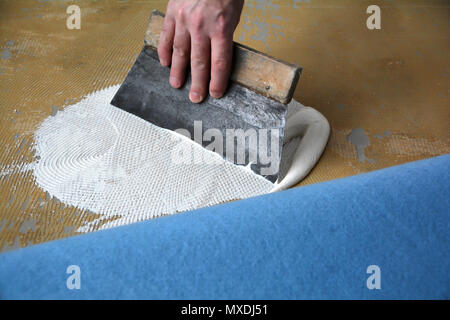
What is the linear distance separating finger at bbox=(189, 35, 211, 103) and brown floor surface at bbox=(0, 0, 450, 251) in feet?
1.20

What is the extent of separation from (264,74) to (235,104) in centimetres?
11

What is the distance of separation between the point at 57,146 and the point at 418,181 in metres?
0.91

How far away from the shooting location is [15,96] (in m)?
1.27

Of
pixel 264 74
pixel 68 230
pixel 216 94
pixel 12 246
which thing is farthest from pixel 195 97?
pixel 12 246

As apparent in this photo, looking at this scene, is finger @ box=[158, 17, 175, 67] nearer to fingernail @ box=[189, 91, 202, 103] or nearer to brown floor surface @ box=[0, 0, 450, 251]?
fingernail @ box=[189, 91, 202, 103]

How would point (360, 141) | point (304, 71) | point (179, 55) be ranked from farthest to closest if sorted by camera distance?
1. point (304, 71)
2. point (360, 141)
3. point (179, 55)

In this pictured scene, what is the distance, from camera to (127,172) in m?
1.04

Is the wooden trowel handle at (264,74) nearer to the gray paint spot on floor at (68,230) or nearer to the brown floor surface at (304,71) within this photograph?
the brown floor surface at (304,71)

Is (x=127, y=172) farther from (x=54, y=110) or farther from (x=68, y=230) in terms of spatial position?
(x=54, y=110)

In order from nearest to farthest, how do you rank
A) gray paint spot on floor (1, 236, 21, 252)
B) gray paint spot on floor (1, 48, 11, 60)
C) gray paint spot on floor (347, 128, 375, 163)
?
gray paint spot on floor (1, 236, 21, 252), gray paint spot on floor (347, 128, 375, 163), gray paint spot on floor (1, 48, 11, 60)

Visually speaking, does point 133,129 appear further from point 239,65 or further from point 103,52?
point 103,52

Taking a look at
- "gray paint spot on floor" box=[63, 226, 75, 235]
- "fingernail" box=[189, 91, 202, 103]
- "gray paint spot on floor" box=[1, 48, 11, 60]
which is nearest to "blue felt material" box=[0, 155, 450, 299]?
"gray paint spot on floor" box=[63, 226, 75, 235]

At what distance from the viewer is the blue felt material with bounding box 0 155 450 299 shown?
513 mm

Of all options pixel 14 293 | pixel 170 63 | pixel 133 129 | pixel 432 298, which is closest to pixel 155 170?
pixel 133 129
